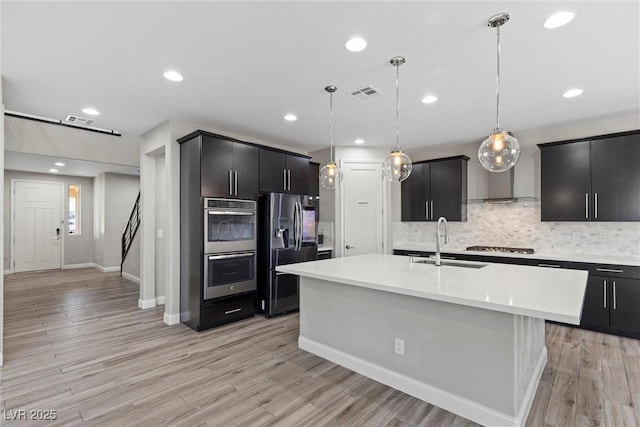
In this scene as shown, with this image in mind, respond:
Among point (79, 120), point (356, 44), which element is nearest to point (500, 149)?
point (356, 44)

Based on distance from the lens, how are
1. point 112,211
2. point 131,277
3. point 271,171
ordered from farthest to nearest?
point 112,211 → point 131,277 → point 271,171

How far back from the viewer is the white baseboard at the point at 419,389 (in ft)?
6.63

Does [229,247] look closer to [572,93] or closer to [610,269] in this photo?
[572,93]

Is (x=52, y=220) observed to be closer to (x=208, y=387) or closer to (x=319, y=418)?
(x=208, y=387)

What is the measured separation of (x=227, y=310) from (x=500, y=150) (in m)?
3.44

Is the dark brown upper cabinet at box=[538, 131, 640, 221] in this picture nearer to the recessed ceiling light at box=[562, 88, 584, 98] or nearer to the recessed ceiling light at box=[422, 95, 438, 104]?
the recessed ceiling light at box=[562, 88, 584, 98]

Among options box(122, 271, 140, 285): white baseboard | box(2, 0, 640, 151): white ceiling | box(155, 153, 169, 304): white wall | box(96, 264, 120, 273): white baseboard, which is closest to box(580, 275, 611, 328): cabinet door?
box(2, 0, 640, 151): white ceiling

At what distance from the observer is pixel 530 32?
218 centimetres

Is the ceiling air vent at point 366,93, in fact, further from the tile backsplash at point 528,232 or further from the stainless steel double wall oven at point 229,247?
the tile backsplash at point 528,232

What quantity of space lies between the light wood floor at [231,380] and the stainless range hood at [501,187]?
1.83 meters

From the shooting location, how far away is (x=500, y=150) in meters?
2.31

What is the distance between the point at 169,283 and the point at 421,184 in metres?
4.25

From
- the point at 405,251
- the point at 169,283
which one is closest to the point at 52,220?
the point at 169,283

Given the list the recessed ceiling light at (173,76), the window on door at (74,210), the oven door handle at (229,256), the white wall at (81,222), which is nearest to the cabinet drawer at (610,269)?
the oven door handle at (229,256)
